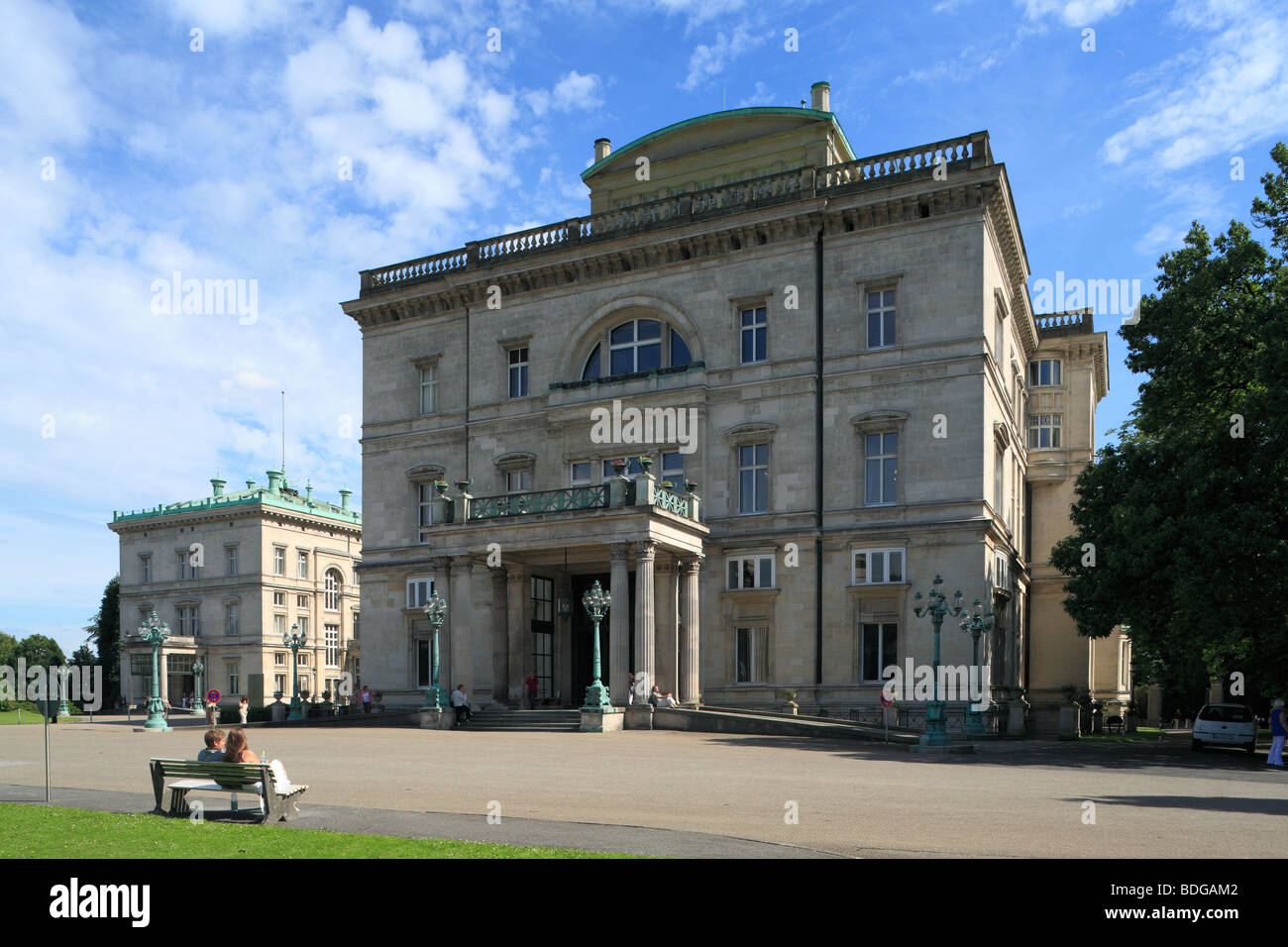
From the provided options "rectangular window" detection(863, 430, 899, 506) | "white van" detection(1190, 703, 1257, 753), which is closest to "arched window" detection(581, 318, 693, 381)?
"rectangular window" detection(863, 430, 899, 506)

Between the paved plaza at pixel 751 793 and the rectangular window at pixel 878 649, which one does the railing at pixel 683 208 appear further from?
the paved plaza at pixel 751 793

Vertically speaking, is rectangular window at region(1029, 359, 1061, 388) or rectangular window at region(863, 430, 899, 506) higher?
rectangular window at region(1029, 359, 1061, 388)

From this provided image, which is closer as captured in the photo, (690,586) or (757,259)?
(690,586)

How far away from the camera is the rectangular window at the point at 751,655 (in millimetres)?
35938

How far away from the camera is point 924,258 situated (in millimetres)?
34719

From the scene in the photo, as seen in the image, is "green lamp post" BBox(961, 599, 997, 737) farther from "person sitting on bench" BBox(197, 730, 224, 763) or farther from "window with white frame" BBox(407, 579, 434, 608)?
"window with white frame" BBox(407, 579, 434, 608)

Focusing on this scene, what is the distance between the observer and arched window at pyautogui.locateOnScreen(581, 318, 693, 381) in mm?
39125

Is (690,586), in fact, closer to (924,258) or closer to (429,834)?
(924,258)

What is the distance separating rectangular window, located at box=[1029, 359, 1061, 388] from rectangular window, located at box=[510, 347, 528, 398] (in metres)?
23.9

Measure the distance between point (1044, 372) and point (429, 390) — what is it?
93.1 ft
